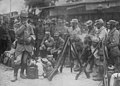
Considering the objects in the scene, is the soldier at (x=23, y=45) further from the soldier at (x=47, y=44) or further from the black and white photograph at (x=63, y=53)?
the soldier at (x=47, y=44)

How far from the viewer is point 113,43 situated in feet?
24.4

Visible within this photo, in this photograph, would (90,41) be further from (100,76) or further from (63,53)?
(100,76)

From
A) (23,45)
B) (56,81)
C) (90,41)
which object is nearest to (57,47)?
(90,41)

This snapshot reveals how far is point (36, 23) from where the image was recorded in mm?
13227

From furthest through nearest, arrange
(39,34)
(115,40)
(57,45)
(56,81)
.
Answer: (39,34) → (57,45) → (56,81) → (115,40)

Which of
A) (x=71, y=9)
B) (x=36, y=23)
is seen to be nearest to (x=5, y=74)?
(x=36, y=23)

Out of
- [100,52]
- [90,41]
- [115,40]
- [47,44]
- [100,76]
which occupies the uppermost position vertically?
[115,40]

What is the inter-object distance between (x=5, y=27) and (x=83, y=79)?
17.3 ft

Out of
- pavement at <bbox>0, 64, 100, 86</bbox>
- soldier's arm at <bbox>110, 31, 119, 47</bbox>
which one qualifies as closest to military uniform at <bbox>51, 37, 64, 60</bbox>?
pavement at <bbox>0, 64, 100, 86</bbox>

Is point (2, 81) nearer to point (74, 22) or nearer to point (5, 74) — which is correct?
point (5, 74)

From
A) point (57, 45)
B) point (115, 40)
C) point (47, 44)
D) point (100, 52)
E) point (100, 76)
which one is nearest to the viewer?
point (115, 40)

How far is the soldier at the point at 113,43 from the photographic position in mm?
7348

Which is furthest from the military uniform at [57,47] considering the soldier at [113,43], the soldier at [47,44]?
the soldier at [113,43]

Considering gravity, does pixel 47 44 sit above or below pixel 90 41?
below
